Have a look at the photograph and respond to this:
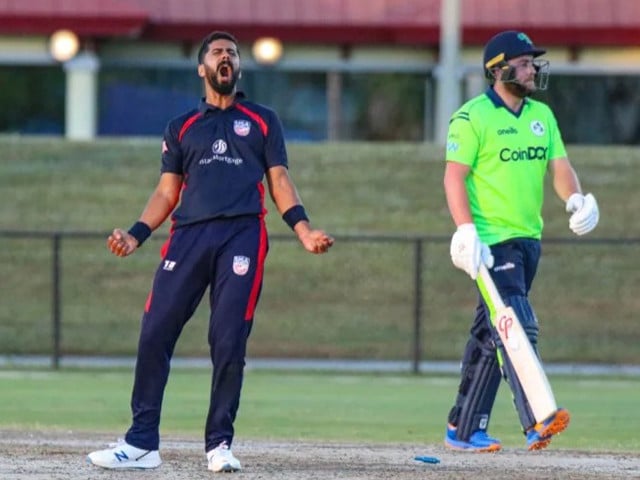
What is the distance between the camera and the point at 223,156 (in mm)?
8953

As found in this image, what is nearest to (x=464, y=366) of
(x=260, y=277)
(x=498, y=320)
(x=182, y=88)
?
(x=498, y=320)

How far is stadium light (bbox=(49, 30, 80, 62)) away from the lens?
26.2 meters

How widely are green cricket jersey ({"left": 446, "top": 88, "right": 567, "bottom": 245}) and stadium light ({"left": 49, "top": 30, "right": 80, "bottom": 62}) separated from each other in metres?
17.3

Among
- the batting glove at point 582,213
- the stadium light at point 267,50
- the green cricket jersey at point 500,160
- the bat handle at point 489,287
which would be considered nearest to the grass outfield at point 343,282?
the stadium light at point 267,50

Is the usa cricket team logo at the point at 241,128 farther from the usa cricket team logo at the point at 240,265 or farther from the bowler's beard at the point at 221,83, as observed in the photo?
the usa cricket team logo at the point at 240,265

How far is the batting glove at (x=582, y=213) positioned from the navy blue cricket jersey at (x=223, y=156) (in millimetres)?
1598

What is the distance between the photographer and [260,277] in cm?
897

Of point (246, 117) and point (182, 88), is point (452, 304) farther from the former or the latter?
point (246, 117)

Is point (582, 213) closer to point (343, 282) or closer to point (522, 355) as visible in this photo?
point (522, 355)

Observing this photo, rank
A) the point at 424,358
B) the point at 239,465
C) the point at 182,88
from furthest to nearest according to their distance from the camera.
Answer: the point at 182,88 < the point at 424,358 < the point at 239,465

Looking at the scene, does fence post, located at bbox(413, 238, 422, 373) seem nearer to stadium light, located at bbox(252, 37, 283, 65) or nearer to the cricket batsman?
the cricket batsman

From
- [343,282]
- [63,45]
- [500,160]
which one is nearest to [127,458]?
[500,160]

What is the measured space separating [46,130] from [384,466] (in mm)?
20090

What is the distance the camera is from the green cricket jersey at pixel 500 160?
965 centimetres
